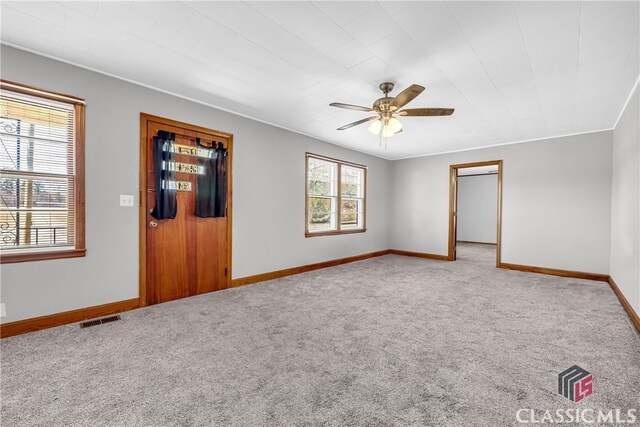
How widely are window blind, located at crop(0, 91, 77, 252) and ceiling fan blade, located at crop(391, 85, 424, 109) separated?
3312 millimetres

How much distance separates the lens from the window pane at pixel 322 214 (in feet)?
18.3

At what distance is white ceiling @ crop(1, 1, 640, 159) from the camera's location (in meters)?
2.00

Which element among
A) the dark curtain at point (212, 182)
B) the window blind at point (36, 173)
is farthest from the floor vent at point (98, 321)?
the dark curtain at point (212, 182)

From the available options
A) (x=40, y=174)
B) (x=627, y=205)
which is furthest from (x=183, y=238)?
(x=627, y=205)

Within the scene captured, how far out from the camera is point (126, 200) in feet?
10.3

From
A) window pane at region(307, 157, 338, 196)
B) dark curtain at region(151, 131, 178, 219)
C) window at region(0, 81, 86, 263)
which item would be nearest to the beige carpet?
window at region(0, 81, 86, 263)

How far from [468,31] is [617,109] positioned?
3304 mm

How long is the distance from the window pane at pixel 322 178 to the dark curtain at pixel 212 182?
5.96 feet

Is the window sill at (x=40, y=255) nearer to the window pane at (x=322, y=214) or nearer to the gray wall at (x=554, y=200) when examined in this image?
the window pane at (x=322, y=214)

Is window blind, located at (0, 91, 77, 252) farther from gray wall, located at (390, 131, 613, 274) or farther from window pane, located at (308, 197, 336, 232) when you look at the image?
gray wall, located at (390, 131, 613, 274)

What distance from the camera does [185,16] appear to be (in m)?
2.07

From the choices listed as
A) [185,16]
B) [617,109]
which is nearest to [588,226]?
[617,109]

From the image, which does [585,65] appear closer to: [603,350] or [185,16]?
[603,350]

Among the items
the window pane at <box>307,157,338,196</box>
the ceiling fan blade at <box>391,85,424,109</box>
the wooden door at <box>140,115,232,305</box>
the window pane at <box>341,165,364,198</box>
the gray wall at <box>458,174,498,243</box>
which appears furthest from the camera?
the gray wall at <box>458,174,498,243</box>
